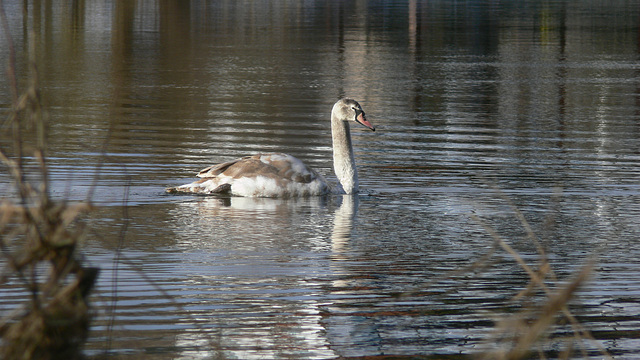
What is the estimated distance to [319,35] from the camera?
41.8m

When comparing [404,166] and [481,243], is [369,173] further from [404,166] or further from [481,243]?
[481,243]

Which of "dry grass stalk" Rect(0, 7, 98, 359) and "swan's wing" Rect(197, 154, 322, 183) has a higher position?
"dry grass stalk" Rect(0, 7, 98, 359)

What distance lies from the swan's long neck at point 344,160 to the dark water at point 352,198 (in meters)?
0.28

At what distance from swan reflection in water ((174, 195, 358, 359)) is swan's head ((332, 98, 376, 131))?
1303 mm

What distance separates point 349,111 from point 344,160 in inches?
34.9

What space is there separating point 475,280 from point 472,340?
179 cm

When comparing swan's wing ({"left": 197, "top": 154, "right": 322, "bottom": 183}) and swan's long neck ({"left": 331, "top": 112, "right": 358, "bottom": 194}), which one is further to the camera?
swan's long neck ({"left": 331, "top": 112, "right": 358, "bottom": 194})

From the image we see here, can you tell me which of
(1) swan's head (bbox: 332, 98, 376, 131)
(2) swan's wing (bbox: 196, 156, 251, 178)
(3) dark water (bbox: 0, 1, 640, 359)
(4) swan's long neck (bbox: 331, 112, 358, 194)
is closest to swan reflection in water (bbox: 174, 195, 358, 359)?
(3) dark water (bbox: 0, 1, 640, 359)

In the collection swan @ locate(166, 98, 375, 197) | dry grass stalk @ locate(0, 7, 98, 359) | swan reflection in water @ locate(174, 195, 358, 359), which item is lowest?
swan reflection in water @ locate(174, 195, 358, 359)

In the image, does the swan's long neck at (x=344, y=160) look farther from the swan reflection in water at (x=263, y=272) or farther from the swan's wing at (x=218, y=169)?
the swan's wing at (x=218, y=169)

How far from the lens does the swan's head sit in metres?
13.2

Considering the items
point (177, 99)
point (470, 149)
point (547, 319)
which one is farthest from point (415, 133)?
point (547, 319)

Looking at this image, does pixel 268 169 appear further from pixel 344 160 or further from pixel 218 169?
pixel 344 160

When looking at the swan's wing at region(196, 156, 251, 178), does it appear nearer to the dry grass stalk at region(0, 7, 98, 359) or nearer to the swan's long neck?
the swan's long neck
